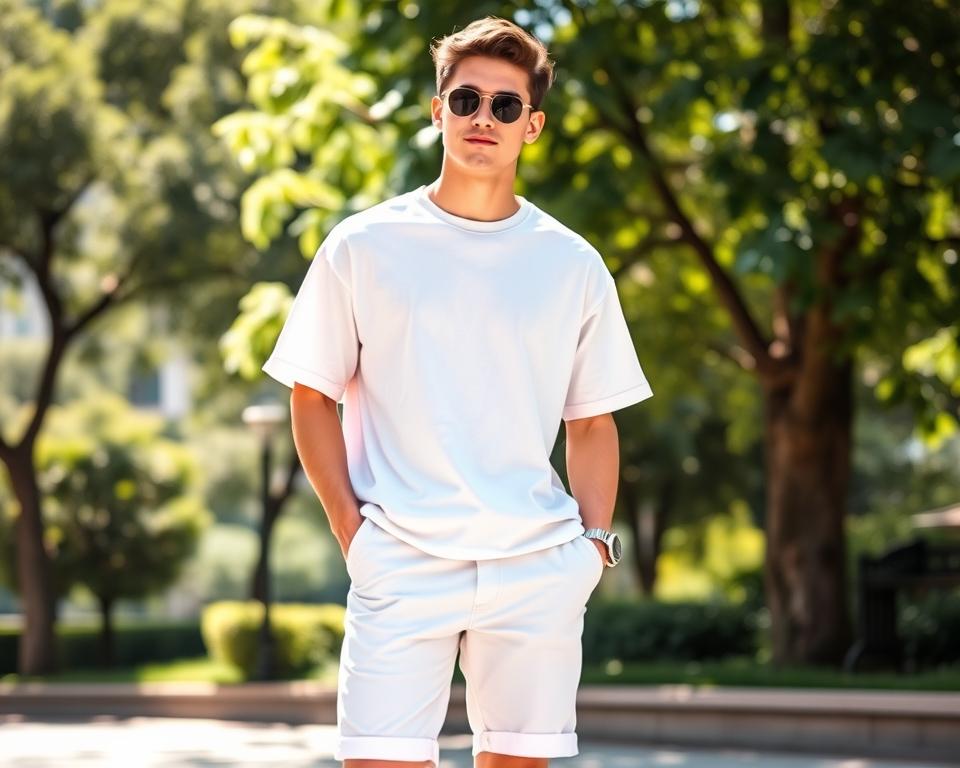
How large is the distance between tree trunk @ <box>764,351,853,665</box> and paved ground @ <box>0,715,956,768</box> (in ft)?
9.12

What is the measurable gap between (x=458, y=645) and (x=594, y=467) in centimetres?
48

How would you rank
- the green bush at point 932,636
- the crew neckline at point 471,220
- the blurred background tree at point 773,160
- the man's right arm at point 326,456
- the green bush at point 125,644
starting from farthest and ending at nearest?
the green bush at point 125,644 < the green bush at point 932,636 < the blurred background tree at point 773,160 < the crew neckline at point 471,220 < the man's right arm at point 326,456

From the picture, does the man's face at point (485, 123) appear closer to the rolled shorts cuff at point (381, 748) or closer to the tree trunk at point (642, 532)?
the rolled shorts cuff at point (381, 748)

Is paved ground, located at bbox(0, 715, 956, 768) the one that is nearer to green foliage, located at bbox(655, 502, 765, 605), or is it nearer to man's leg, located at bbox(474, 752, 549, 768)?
man's leg, located at bbox(474, 752, 549, 768)

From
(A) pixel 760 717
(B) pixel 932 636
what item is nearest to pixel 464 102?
(A) pixel 760 717

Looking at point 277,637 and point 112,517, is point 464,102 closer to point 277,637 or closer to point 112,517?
point 277,637

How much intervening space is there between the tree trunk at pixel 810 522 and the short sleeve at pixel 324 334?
10.5 meters

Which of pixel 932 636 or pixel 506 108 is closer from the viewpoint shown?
pixel 506 108

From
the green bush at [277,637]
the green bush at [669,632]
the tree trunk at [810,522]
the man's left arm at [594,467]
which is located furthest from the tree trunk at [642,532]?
the man's left arm at [594,467]

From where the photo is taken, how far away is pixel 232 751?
11391 millimetres

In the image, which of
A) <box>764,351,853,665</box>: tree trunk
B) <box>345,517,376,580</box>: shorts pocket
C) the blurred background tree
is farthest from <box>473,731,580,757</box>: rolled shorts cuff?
<box>764,351,853,665</box>: tree trunk

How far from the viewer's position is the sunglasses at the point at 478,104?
3.37 metres

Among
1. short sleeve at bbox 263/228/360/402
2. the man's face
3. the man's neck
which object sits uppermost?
the man's face

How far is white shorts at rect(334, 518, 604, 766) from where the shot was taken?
3.12 metres
